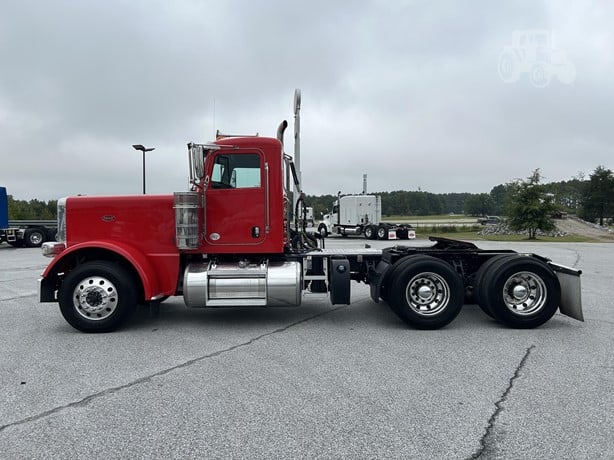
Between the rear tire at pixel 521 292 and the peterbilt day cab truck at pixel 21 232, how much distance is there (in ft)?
75.4

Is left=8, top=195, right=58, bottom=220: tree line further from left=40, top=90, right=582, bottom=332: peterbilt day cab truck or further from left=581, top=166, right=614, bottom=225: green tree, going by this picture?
left=581, top=166, right=614, bottom=225: green tree

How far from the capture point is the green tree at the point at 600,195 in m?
66.0

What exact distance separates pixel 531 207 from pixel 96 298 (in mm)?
35515

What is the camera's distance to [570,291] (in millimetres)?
6500

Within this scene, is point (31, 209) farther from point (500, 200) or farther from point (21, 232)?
point (500, 200)

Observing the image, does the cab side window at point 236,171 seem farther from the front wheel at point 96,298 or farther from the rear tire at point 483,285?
the rear tire at point 483,285

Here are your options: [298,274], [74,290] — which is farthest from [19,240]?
[298,274]

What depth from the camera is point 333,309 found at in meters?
7.88

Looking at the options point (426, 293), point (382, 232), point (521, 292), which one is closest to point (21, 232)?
point (382, 232)

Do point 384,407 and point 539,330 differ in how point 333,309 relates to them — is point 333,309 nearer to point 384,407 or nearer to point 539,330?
point 539,330

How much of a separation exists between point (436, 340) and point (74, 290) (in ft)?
15.8

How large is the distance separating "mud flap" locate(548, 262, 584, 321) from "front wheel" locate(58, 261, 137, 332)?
6027 mm

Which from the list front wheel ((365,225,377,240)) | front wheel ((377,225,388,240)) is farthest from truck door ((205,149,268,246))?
front wheel ((365,225,377,240))

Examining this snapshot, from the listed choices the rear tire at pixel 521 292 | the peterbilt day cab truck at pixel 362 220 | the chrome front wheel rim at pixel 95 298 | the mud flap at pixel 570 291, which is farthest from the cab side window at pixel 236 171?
the peterbilt day cab truck at pixel 362 220
